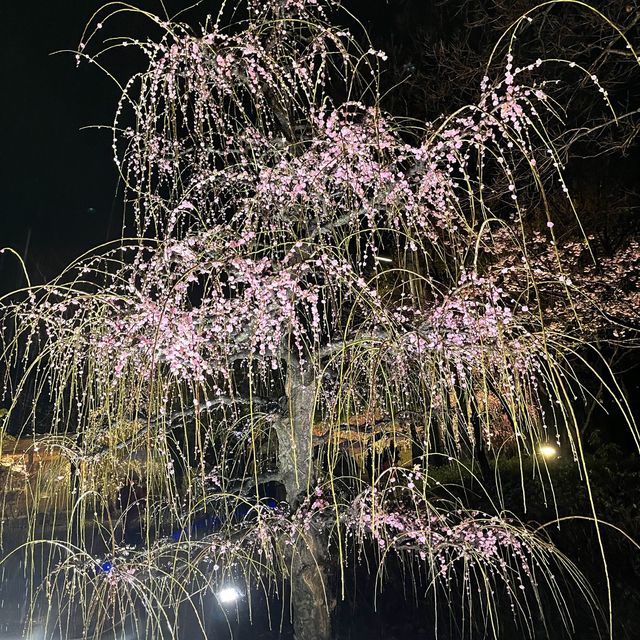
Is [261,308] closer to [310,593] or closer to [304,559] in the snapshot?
[304,559]

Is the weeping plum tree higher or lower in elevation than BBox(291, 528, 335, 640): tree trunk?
higher

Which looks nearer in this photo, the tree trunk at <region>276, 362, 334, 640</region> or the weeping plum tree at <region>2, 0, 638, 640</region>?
the weeping plum tree at <region>2, 0, 638, 640</region>

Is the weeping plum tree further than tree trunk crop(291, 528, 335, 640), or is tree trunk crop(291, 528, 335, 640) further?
tree trunk crop(291, 528, 335, 640)

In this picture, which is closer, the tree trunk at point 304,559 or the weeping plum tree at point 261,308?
the weeping plum tree at point 261,308

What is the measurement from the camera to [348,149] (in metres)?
1.96

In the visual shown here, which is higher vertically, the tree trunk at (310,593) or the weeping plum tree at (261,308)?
the weeping plum tree at (261,308)

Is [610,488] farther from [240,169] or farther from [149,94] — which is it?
[149,94]

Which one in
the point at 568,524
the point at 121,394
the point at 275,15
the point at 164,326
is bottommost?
the point at 568,524

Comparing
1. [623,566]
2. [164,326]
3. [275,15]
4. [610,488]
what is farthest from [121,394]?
[610,488]

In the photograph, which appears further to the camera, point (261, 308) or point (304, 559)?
point (304, 559)

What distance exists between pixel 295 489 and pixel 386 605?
2311mm

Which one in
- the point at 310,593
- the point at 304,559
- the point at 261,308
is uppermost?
the point at 261,308

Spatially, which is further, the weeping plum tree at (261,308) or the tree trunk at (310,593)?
the tree trunk at (310,593)

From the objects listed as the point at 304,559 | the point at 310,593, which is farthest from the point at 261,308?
the point at 310,593
